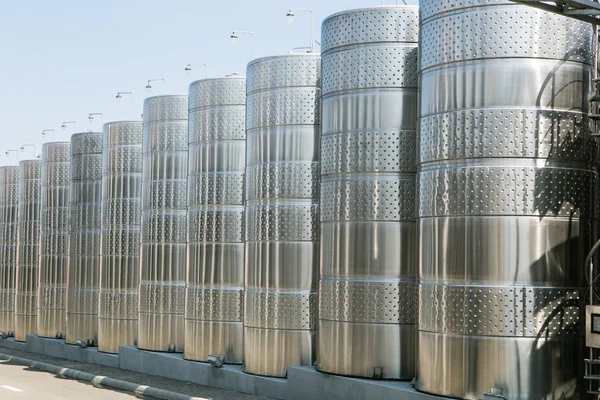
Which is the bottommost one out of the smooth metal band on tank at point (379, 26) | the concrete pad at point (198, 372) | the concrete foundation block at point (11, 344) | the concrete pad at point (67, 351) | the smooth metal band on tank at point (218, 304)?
the concrete foundation block at point (11, 344)

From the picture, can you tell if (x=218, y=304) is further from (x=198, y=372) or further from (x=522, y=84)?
(x=522, y=84)

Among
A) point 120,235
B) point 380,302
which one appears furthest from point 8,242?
point 380,302

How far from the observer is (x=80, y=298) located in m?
32.5

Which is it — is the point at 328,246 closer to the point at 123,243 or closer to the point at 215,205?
the point at 215,205

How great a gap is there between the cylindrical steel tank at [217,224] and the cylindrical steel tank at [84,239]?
797 cm

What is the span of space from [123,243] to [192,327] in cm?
632

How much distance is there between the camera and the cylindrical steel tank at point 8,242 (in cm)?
4062

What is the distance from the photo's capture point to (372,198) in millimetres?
18312

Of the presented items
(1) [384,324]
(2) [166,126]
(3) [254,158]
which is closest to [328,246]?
(1) [384,324]

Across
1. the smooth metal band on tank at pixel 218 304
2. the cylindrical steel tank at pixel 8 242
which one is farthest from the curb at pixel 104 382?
the cylindrical steel tank at pixel 8 242

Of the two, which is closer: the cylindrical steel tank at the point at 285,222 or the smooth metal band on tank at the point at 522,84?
the smooth metal band on tank at the point at 522,84

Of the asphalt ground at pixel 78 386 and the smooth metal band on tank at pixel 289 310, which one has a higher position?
the smooth metal band on tank at pixel 289 310

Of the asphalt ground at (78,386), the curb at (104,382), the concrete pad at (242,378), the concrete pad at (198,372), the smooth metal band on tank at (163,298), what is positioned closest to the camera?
the concrete pad at (242,378)

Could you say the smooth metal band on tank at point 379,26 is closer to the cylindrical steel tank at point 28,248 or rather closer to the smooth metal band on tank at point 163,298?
the smooth metal band on tank at point 163,298
